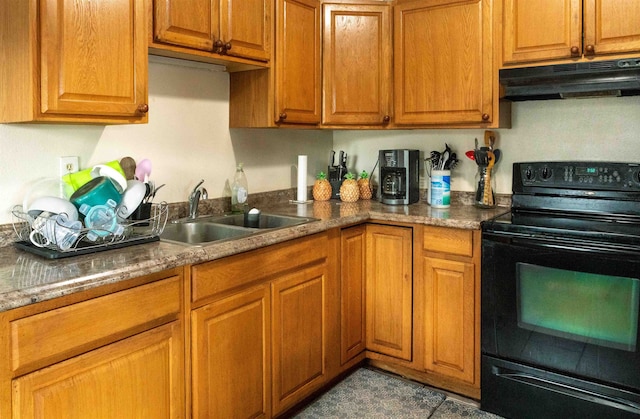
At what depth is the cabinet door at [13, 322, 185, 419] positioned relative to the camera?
1.33 m

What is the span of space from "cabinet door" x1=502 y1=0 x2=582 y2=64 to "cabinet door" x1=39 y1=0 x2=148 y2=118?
161cm

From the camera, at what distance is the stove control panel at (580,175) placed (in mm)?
2248

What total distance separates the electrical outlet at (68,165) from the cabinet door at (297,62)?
92 centimetres

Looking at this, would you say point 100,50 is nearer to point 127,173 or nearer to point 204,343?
point 127,173

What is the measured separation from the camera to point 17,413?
1281mm

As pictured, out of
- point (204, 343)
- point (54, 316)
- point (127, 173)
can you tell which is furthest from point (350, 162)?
point (54, 316)

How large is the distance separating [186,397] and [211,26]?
4.68ft

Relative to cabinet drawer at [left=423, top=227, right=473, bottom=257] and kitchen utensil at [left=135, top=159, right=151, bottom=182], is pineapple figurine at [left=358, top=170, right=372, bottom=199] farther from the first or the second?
kitchen utensil at [left=135, top=159, right=151, bottom=182]

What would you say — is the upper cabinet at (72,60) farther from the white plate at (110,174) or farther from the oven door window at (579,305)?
the oven door window at (579,305)

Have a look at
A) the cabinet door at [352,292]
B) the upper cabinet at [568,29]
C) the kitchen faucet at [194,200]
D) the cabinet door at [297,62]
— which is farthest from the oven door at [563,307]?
A: the kitchen faucet at [194,200]

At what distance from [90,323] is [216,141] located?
4.45 feet

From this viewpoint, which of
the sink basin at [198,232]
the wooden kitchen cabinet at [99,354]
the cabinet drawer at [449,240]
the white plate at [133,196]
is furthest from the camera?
the cabinet drawer at [449,240]

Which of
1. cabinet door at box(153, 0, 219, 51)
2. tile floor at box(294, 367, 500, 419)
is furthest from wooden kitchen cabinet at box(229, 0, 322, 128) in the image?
tile floor at box(294, 367, 500, 419)

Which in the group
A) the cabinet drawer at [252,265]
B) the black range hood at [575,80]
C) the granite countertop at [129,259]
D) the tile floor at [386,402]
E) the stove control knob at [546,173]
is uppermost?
the black range hood at [575,80]
